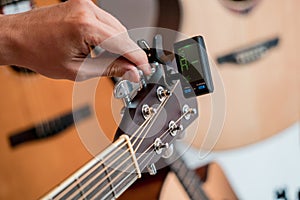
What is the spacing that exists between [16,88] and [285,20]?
0.58 meters

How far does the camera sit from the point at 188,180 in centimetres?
79

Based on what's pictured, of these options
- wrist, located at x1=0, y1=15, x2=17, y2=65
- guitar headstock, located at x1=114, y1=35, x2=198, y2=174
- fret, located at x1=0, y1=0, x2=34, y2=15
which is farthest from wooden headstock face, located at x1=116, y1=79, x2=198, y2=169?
fret, located at x1=0, y1=0, x2=34, y2=15

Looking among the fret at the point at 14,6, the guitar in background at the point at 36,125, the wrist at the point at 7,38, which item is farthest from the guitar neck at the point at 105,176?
the fret at the point at 14,6

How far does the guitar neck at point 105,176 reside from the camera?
0.47m

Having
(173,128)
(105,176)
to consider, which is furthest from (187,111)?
(105,176)

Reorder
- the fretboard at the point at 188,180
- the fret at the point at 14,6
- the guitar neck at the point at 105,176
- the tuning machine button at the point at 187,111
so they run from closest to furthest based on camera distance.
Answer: the guitar neck at the point at 105,176
the tuning machine button at the point at 187,111
the fretboard at the point at 188,180
the fret at the point at 14,6

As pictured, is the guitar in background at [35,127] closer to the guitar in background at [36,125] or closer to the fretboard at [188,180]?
the guitar in background at [36,125]

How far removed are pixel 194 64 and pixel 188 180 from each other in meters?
0.32

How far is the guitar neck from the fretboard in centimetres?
24

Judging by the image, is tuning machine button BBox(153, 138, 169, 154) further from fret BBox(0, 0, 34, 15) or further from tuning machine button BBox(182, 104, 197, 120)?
fret BBox(0, 0, 34, 15)

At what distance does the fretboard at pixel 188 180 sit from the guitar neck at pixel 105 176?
0.24 metres

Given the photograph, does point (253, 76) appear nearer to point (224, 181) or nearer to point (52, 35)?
point (224, 181)

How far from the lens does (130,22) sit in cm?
92

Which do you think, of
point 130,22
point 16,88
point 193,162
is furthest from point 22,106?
point 193,162
